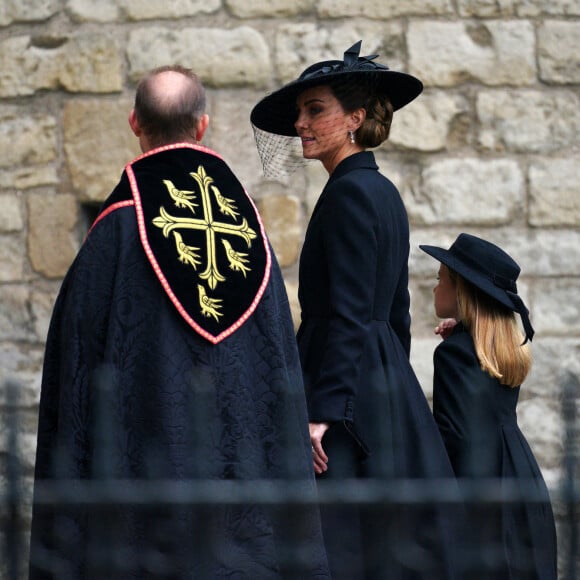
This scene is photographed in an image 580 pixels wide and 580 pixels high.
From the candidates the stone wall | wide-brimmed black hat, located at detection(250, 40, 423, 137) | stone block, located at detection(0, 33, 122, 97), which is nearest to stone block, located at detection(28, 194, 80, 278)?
the stone wall

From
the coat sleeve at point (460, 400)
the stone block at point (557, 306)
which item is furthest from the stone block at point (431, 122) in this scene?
the coat sleeve at point (460, 400)

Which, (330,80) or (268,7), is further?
(268,7)

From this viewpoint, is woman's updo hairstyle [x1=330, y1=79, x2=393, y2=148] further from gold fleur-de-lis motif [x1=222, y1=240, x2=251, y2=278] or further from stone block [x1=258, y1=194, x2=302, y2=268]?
stone block [x1=258, y1=194, x2=302, y2=268]

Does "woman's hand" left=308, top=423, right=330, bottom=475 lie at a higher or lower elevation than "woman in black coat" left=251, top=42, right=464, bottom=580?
lower

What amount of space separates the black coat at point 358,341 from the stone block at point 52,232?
1709 millimetres

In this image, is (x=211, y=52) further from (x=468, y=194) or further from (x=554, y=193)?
(x=554, y=193)

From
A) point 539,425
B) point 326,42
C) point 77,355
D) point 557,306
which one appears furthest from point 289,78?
point 77,355

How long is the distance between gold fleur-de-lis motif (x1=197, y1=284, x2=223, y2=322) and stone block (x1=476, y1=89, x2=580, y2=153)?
2.23 metres

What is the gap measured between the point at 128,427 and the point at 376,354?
781 millimetres

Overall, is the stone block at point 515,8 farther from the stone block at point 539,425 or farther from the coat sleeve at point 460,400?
the coat sleeve at point 460,400

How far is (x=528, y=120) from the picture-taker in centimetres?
515

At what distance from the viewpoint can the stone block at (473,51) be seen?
5137 millimetres

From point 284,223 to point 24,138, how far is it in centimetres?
105

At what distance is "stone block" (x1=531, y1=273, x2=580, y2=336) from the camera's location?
16.7 ft
